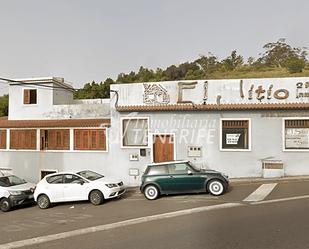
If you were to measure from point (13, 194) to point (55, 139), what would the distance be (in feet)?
18.4

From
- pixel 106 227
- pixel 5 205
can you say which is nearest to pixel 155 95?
pixel 5 205

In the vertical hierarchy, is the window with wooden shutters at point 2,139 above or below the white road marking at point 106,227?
above

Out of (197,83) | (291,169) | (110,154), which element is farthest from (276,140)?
(110,154)

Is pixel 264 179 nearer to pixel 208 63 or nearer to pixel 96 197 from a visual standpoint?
pixel 96 197

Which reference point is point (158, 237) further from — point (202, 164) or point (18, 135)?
point (18, 135)

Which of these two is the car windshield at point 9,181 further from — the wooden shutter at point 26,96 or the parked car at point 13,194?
the wooden shutter at point 26,96

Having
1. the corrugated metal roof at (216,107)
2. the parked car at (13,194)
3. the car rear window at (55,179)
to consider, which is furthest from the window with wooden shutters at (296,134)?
the parked car at (13,194)

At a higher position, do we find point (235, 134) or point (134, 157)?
point (235, 134)

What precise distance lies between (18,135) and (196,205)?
567 inches

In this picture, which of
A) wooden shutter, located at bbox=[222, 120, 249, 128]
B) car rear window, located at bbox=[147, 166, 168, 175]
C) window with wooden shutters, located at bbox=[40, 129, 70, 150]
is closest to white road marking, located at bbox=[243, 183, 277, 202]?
wooden shutter, located at bbox=[222, 120, 249, 128]

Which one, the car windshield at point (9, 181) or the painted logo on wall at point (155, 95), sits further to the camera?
the painted logo on wall at point (155, 95)

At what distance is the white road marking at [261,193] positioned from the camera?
1286cm

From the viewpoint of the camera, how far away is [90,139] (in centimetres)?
2092

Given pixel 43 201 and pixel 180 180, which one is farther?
pixel 43 201
